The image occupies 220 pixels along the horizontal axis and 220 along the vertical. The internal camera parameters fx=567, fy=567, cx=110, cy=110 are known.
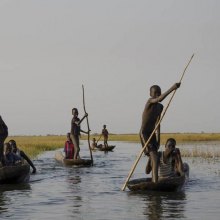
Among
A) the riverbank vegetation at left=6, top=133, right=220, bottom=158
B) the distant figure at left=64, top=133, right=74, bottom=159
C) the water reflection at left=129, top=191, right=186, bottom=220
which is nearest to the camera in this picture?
the water reflection at left=129, top=191, right=186, bottom=220

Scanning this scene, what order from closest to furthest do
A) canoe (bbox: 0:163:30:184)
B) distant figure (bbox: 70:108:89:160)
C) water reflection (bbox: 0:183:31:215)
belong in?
water reflection (bbox: 0:183:31:215), canoe (bbox: 0:163:30:184), distant figure (bbox: 70:108:89:160)

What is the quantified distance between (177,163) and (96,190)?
205 cm

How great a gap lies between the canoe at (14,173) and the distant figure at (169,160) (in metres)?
3.75

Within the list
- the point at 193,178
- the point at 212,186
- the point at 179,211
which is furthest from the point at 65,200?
the point at 193,178

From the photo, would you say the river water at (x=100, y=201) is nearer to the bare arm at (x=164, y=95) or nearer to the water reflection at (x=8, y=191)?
the water reflection at (x=8, y=191)

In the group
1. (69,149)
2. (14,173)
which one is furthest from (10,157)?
(69,149)

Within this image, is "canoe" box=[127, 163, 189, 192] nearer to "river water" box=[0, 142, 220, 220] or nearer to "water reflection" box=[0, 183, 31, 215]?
"river water" box=[0, 142, 220, 220]

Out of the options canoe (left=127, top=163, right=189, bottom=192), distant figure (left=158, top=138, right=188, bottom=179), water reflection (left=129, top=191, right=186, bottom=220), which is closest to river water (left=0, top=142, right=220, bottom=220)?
water reflection (left=129, top=191, right=186, bottom=220)

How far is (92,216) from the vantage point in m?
9.52

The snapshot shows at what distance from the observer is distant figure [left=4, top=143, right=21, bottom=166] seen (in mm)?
14825

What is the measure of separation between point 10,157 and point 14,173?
100 centimetres

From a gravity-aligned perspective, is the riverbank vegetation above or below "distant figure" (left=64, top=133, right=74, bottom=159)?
below

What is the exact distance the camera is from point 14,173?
46.2 ft

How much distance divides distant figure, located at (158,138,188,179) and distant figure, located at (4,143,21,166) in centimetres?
437
